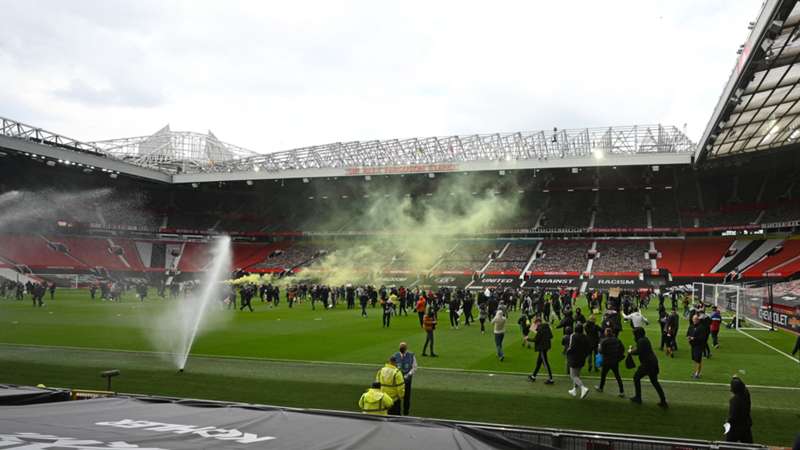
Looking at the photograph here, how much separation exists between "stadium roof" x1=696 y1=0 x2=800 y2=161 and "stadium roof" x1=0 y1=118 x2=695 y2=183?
613 centimetres

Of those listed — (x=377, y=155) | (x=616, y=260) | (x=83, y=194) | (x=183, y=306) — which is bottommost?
(x=183, y=306)

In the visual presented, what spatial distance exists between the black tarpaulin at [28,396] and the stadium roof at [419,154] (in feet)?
150

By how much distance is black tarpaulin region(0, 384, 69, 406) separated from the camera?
553 cm

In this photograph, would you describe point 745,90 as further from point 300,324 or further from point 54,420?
point 54,420

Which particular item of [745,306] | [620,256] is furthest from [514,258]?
[745,306]

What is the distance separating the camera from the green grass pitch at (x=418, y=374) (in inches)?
374

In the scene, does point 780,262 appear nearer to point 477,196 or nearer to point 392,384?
point 477,196

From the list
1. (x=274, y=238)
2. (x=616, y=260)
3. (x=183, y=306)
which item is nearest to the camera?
(x=183, y=306)

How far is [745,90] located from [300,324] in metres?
23.1

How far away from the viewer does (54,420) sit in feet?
15.1

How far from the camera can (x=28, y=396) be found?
5.62 meters

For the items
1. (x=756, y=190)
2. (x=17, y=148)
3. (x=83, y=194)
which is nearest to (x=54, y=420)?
(x=17, y=148)

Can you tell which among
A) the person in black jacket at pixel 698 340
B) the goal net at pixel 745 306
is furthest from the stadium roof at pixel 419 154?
the person in black jacket at pixel 698 340

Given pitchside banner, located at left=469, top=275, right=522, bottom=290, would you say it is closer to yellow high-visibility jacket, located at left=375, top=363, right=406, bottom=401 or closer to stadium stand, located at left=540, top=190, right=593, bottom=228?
stadium stand, located at left=540, top=190, right=593, bottom=228
